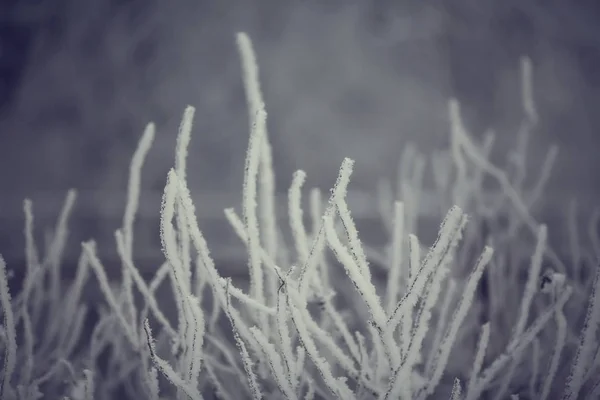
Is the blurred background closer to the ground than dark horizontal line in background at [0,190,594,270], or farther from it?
farther from it

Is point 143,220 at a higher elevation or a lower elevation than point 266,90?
lower

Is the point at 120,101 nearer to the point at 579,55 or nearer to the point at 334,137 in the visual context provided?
the point at 334,137

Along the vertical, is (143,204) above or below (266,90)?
below

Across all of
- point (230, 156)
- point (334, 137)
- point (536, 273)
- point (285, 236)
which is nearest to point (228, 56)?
point (230, 156)

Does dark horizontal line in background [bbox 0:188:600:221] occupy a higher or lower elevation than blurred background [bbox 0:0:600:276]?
lower

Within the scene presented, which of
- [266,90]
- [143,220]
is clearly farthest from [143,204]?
[266,90]

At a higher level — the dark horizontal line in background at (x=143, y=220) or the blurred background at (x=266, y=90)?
the blurred background at (x=266, y=90)

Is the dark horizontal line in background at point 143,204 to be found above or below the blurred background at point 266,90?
below

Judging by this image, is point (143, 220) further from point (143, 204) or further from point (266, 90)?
point (266, 90)
